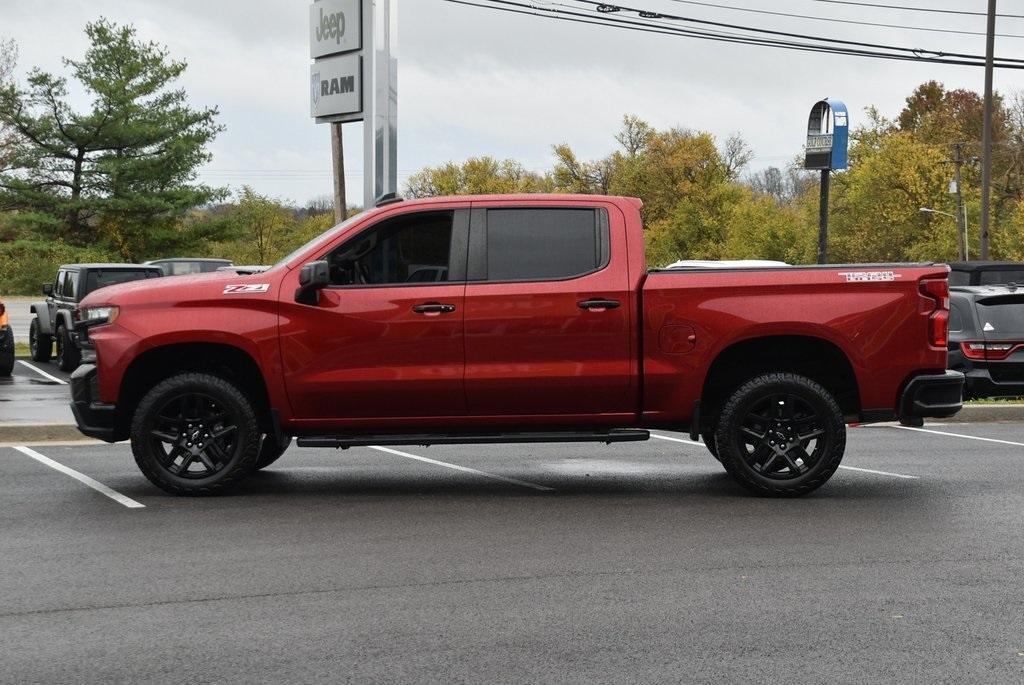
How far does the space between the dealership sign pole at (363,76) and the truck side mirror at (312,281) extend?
32.2 ft

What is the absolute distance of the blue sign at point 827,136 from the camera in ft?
69.9

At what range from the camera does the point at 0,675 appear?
199 inches

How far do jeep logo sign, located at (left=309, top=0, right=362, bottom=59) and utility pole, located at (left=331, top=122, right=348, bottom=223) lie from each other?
9.45 ft

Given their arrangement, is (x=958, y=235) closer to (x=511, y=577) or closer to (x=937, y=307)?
(x=937, y=307)

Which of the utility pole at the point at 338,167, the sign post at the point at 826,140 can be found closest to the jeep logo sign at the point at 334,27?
the utility pole at the point at 338,167

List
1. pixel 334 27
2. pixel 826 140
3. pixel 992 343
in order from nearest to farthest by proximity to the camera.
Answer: pixel 992 343 → pixel 334 27 → pixel 826 140

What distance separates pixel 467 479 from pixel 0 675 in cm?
571

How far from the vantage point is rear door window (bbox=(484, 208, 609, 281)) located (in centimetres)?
929

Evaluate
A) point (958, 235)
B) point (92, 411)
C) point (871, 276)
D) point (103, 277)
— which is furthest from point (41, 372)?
point (958, 235)

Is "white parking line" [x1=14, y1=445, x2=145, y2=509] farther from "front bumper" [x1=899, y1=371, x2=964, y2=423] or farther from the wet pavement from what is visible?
"front bumper" [x1=899, y1=371, x2=964, y2=423]

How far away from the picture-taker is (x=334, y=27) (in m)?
20.4

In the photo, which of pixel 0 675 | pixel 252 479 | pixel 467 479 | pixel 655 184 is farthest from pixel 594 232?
pixel 655 184

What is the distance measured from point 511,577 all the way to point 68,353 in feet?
57.1

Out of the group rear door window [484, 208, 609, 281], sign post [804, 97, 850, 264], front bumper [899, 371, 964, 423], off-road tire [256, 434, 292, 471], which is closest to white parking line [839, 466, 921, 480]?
front bumper [899, 371, 964, 423]
